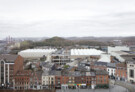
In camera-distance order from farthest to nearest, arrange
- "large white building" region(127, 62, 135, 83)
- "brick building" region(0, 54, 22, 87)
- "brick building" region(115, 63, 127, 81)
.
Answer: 1. "brick building" region(115, 63, 127, 81)
2. "large white building" region(127, 62, 135, 83)
3. "brick building" region(0, 54, 22, 87)

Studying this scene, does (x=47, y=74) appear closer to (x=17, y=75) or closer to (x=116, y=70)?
(x=17, y=75)

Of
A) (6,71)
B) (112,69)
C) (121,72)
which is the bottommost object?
(121,72)

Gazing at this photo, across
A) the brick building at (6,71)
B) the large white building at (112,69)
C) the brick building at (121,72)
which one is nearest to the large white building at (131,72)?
the brick building at (121,72)

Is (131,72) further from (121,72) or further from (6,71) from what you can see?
(6,71)

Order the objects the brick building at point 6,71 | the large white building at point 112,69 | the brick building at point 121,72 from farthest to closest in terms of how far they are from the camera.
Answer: the large white building at point 112,69
the brick building at point 121,72
the brick building at point 6,71

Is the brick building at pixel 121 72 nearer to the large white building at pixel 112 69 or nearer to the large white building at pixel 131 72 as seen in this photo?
the large white building at pixel 112 69

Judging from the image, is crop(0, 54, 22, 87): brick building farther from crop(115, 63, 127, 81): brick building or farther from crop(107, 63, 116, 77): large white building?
crop(115, 63, 127, 81): brick building

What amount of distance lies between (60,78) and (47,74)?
140 cm

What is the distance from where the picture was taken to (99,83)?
13.5m

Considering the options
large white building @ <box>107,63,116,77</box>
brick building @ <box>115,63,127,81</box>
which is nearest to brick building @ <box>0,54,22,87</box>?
large white building @ <box>107,63,116,77</box>

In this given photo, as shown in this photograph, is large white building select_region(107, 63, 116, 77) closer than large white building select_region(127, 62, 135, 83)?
No

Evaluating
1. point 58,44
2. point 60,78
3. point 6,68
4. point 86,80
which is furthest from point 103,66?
point 58,44

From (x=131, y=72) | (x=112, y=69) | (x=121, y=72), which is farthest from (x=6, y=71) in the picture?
(x=131, y=72)

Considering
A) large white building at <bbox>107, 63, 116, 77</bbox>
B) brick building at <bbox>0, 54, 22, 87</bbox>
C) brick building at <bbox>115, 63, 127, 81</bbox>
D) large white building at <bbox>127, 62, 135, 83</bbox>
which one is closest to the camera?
brick building at <bbox>0, 54, 22, 87</bbox>
